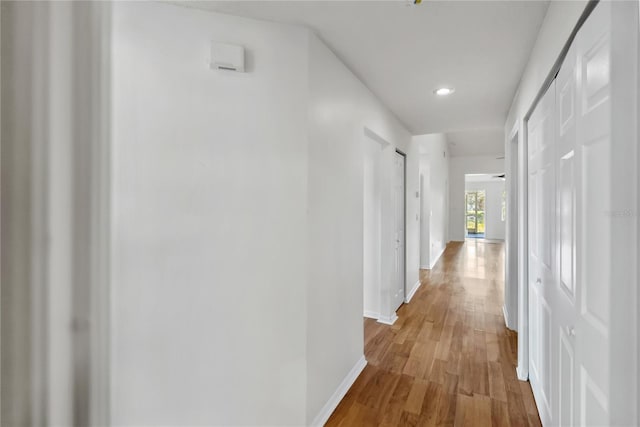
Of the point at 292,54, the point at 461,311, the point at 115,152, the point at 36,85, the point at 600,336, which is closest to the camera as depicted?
the point at 36,85

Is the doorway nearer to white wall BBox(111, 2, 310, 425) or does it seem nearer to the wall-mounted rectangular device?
white wall BBox(111, 2, 310, 425)

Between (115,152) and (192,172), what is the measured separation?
34 cm

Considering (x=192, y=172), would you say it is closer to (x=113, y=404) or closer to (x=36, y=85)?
(x=36, y=85)

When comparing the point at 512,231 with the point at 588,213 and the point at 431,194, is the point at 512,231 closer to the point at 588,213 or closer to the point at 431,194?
the point at 588,213

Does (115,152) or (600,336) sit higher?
(115,152)

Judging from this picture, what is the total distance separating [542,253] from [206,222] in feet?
6.36

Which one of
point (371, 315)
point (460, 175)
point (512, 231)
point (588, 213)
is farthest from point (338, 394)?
point (460, 175)

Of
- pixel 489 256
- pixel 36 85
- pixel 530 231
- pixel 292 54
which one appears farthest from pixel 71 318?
pixel 489 256

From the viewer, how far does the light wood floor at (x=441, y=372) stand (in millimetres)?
1811

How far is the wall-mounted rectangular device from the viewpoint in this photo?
142cm

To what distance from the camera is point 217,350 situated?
4.82ft

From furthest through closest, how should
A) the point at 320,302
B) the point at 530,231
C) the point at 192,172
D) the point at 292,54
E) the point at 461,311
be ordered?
1. the point at 461,311
2. the point at 530,231
3. the point at 320,302
4. the point at 292,54
5. the point at 192,172

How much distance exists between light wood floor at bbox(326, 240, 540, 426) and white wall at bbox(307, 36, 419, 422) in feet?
0.85

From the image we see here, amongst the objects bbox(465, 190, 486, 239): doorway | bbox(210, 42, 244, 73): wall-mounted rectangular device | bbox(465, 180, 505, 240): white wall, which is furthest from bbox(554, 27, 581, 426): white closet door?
bbox(465, 190, 486, 239): doorway
